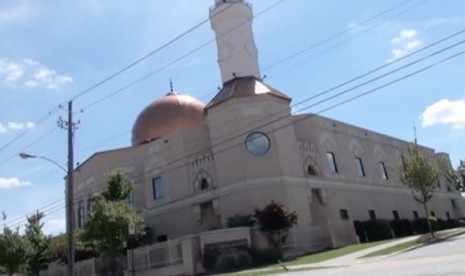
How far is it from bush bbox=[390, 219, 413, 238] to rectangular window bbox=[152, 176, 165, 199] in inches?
746

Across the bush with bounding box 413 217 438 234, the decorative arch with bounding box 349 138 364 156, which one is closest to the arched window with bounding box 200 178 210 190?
the decorative arch with bounding box 349 138 364 156

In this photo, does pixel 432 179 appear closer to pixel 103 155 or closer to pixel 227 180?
pixel 227 180

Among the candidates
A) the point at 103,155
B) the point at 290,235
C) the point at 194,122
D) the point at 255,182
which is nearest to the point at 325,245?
the point at 290,235

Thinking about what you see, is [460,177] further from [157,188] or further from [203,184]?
[157,188]

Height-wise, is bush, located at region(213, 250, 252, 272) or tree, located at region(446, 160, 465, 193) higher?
tree, located at region(446, 160, 465, 193)

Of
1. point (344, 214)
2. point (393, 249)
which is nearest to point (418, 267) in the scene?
point (393, 249)

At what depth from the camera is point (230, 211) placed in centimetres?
3509

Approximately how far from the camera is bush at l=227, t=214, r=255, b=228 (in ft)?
106

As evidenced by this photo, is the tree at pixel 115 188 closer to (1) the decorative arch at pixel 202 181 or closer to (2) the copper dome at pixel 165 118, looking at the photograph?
(1) the decorative arch at pixel 202 181

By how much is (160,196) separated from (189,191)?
3.81m

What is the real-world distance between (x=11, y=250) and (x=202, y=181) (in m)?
14.8

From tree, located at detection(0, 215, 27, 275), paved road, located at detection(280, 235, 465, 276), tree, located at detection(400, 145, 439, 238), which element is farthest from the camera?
tree, located at detection(0, 215, 27, 275)

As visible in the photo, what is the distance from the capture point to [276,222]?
31.0 m

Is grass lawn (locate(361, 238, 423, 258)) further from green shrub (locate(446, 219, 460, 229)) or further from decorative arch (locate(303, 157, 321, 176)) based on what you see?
green shrub (locate(446, 219, 460, 229))
